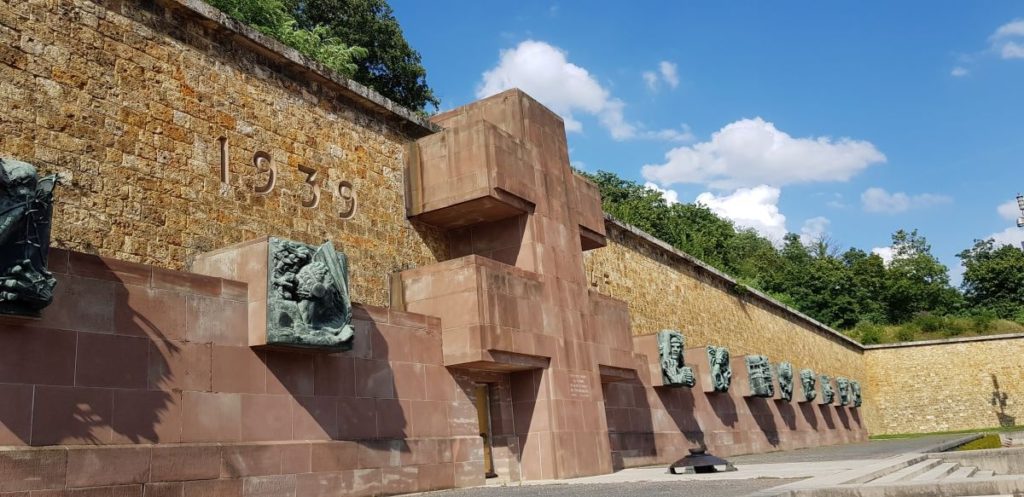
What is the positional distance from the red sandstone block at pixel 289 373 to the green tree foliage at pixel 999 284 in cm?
5587

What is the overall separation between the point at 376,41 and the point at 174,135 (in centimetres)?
2491

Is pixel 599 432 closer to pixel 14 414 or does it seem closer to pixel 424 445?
pixel 424 445

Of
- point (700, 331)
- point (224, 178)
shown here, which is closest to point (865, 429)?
point (700, 331)

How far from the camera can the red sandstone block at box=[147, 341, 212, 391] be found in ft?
28.4

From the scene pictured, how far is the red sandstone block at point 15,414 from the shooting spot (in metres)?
7.32

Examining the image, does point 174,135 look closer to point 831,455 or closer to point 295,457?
point 295,457

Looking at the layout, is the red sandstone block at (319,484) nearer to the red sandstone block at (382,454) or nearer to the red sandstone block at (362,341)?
the red sandstone block at (382,454)

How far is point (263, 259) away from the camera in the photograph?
9812 mm

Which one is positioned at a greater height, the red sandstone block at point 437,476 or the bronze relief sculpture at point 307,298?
the bronze relief sculpture at point 307,298

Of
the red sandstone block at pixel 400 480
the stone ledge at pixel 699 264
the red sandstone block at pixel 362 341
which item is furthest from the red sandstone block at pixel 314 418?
the stone ledge at pixel 699 264

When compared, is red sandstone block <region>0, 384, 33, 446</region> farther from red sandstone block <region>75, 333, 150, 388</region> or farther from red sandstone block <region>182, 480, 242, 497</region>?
red sandstone block <region>182, 480, 242, 497</region>

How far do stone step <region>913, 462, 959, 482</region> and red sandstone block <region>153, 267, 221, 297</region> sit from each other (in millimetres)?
8758

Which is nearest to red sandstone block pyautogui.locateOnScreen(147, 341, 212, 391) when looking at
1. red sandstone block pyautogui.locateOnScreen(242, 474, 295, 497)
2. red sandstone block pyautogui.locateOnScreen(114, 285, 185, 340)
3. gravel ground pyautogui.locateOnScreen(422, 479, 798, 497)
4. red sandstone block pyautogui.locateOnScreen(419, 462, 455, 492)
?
red sandstone block pyautogui.locateOnScreen(114, 285, 185, 340)

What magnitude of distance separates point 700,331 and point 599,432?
12699 mm
